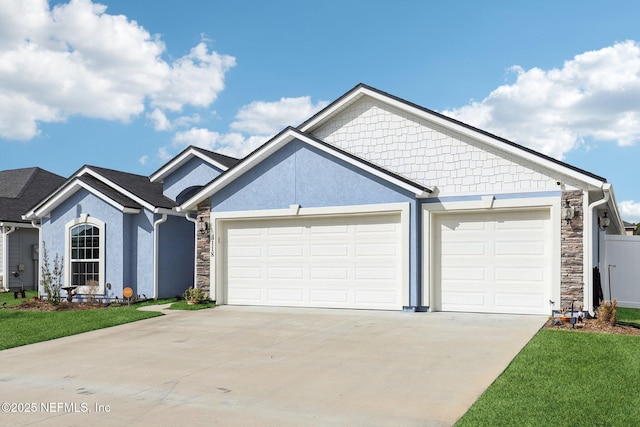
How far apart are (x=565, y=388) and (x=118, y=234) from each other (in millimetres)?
14165

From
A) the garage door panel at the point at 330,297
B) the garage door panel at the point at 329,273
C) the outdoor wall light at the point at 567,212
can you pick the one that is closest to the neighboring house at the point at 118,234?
the garage door panel at the point at 329,273

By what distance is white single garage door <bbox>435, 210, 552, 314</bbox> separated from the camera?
1250cm

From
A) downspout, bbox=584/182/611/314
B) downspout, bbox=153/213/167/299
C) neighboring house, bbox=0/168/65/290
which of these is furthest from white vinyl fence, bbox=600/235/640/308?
neighboring house, bbox=0/168/65/290

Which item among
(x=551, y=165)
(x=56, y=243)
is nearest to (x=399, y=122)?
(x=551, y=165)

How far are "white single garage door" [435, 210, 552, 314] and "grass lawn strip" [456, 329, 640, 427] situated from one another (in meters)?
3.31

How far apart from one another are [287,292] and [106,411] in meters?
8.78

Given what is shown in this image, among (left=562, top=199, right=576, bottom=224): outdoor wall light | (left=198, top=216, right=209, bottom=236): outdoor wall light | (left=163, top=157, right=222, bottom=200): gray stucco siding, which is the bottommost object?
(left=198, top=216, right=209, bottom=236): outdoor wall light

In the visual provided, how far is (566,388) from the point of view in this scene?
6.51 meters

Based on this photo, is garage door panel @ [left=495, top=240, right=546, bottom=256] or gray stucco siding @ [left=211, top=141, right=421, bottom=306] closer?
garage door panel @ [left=495, top=240, right=546, bottom=256]

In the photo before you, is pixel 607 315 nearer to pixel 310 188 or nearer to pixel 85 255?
pixel 310 188

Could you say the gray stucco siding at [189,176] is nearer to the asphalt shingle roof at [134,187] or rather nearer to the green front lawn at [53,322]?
the asphalt shingle roof at [134,187]

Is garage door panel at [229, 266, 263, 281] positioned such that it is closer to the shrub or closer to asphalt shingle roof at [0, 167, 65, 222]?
the shrub

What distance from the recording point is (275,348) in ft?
30.7

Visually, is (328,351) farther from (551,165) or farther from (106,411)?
(551,165)
